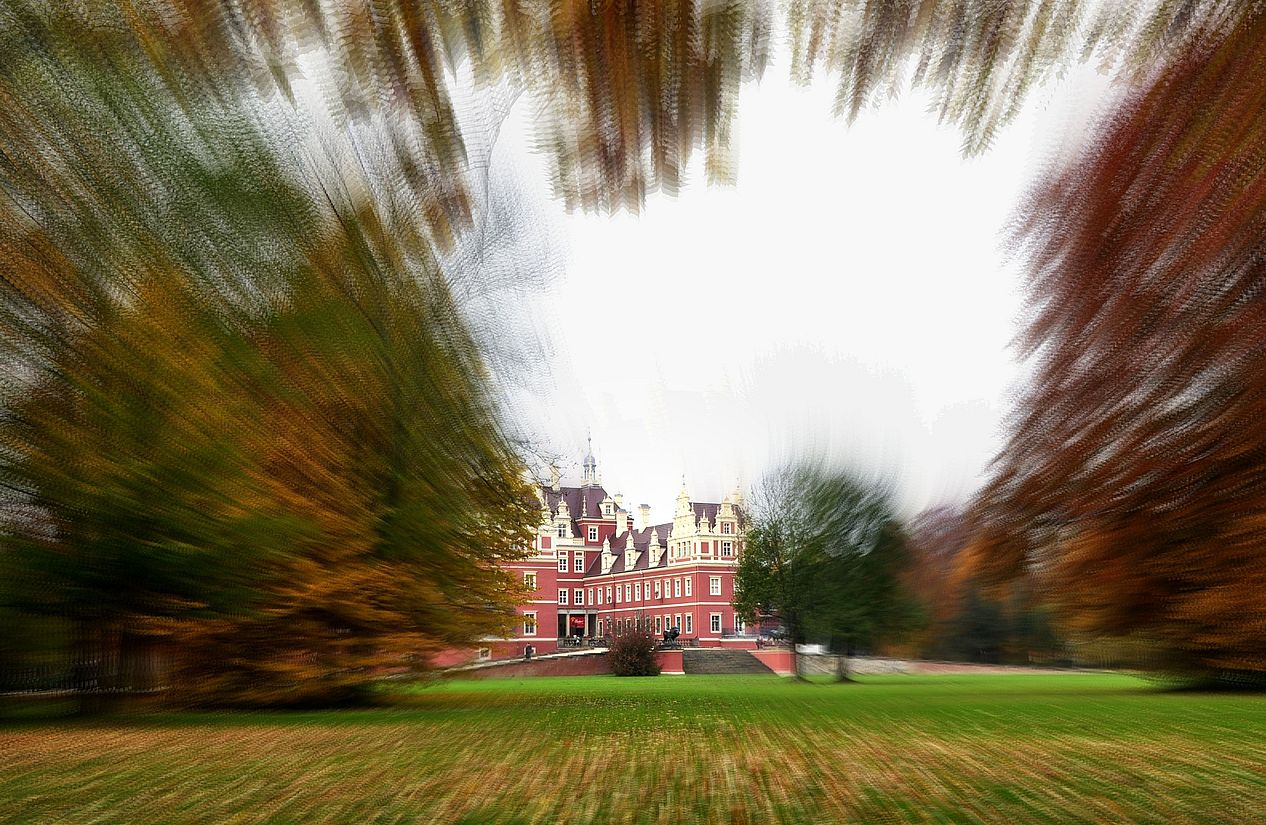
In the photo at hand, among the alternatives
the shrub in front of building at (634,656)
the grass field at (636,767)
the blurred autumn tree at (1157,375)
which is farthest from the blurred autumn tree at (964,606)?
the shrub in front of building at (634,656)

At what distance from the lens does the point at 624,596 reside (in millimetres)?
38312

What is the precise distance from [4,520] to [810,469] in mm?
995

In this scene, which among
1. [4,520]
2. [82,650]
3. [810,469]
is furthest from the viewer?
[810,469]

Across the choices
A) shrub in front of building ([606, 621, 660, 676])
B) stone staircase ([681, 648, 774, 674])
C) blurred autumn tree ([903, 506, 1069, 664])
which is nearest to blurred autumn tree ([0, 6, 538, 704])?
blurred autumn tree ([903, 506, 1069, 664])

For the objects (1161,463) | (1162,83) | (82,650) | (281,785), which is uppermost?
(1162,83)

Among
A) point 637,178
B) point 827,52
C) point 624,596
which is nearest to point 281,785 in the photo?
point 637,178

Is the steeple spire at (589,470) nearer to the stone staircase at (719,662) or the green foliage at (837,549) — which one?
the green foliage at (837,549)

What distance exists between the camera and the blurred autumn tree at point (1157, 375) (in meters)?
0.66

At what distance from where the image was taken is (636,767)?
161cm

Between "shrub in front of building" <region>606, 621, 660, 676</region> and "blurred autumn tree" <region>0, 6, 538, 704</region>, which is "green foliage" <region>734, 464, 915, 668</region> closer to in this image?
"blurred autumn tree" <region>0, 6, 538, 704</region>

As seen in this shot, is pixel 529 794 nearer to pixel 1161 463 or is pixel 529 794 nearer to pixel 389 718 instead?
pixel 1161 463

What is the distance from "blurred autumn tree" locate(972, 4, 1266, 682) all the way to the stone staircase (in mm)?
22622

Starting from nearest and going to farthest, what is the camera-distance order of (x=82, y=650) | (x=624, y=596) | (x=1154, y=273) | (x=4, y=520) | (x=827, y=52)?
(x=827, y=52)
(x=1154, y=273)
(x=4, y=520)
(x=82, y=650)
(x=624, y=596)

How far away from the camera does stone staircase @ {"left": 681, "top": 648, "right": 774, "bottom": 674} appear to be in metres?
23.9
